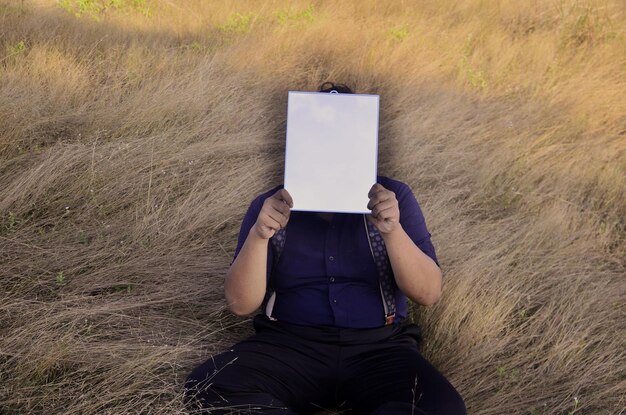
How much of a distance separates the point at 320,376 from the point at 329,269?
12.5 inches

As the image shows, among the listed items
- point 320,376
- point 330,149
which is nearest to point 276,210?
point 330,149

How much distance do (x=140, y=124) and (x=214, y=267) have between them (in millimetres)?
1220

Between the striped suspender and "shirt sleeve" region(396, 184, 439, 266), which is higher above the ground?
"shirt sleeve" region(396, 184, 439, 266)

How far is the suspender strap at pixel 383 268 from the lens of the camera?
215 cm

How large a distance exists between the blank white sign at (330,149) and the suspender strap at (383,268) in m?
0.20

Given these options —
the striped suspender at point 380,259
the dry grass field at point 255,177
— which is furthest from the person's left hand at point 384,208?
the dry grass field at point 255,177

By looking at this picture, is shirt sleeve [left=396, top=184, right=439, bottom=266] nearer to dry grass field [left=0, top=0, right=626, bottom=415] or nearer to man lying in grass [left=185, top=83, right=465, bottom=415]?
man lying in grass [left=185, top=83, right=465, bottom=415]

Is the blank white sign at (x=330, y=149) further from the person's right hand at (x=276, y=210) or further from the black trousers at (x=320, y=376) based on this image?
the black trousers at (x=320, y=376)

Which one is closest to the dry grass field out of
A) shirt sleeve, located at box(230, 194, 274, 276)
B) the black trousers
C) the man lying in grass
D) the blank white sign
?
the black trousers

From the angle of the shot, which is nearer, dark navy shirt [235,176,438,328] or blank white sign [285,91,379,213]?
blank white sign [285,91,379,213]

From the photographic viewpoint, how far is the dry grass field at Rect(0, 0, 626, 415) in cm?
240

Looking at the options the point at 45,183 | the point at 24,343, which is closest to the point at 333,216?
the point at 24,343

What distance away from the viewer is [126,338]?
2361mm

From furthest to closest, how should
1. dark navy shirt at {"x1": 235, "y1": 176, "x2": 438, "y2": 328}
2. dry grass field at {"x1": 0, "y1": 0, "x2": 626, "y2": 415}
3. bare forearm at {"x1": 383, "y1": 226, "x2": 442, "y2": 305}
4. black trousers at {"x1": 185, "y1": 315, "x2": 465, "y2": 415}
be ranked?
dry grass field at {"x1": 0, "y1": 0, "x2": 626, "y2": 415} < dark navy shirt at {"x1": 235, "y1": 176, "x2": 438, "y2": 328} < bare forearm at {"x1": 383, "y1": 226, "x2": 442, "y2": 305} < black trousers at {"x1": 185, "y1": 315, "x2": 465, "y2": 415}
